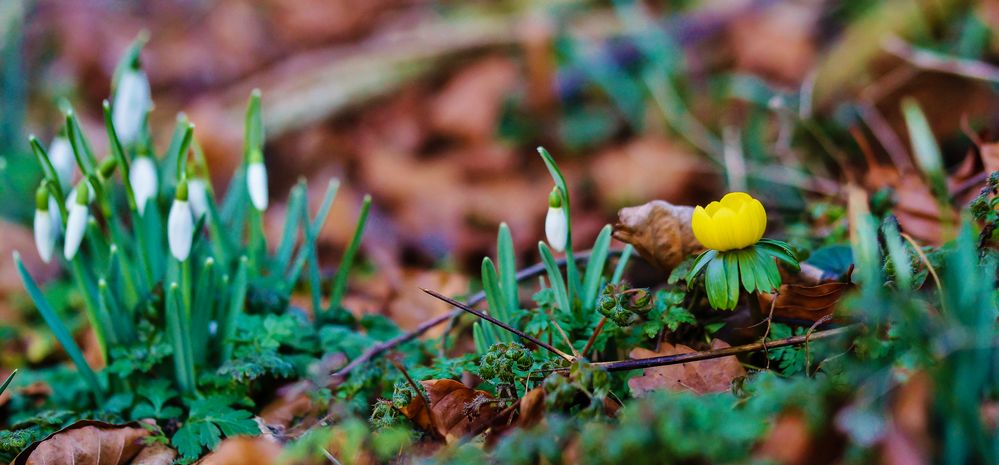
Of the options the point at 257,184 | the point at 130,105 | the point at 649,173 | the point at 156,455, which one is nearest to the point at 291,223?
the point at 257,184

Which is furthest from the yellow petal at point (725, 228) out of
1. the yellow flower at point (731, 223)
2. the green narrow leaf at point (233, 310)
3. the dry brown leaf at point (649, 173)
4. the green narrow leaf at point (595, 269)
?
the dry brown leaf at point (649, 173)

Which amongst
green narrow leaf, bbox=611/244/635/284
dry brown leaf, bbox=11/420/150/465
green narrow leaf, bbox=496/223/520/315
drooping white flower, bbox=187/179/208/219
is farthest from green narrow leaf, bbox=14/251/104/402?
green narrow leaf, bbox=611/244/635/284

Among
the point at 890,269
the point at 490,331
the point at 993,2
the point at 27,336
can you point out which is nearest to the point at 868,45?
the point at 993,2

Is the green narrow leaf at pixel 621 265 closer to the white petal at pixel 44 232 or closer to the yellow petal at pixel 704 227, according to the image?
the yellow petal at pixel 704 227

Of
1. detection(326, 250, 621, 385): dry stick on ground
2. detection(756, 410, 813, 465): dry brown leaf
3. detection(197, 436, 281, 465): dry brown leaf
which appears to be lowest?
detection(326, 250, 621, 385): dry stick on ground

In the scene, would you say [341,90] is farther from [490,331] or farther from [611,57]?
[490,331]

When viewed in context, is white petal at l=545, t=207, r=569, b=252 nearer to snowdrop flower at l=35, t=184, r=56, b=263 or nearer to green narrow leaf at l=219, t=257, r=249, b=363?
green narrow leaf at l=219, t=257, r=249, b=363
